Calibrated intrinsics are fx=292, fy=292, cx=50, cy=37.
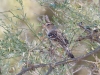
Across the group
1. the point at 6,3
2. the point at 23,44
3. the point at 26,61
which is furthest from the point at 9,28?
the point at 6,3

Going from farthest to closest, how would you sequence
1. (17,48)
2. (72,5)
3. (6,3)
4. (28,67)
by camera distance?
1. (6,3)
2. (72,5)
3. (17,48)
4. (28,67)

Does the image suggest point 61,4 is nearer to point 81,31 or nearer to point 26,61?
point 81,31

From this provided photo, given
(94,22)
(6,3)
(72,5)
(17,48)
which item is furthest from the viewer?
(6,3)

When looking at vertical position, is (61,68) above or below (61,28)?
below

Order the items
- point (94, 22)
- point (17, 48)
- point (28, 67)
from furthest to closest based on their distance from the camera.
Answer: point (94, 22) → point (17, 48) → point (28, 67)

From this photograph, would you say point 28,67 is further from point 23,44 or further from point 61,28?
point 61,28

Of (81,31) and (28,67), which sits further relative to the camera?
(81,31)

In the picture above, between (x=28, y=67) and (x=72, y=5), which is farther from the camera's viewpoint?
(x=72, y=5)

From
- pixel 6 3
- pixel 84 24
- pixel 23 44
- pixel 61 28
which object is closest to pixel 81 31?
pixel 84 24

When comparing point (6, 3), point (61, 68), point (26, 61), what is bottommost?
point (6, 3)
